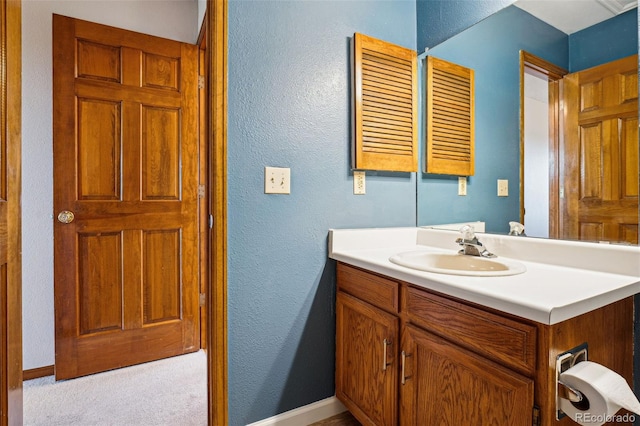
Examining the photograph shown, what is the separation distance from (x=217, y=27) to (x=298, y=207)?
80 cm

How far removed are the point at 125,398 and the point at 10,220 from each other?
3.99 feet

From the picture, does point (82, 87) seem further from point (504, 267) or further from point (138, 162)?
point (504, 267)

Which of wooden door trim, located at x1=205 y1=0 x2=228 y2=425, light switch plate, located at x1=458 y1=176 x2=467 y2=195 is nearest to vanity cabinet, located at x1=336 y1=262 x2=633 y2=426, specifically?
wooden door trim, located at x1=205 y1=0 x2=228 y2=425

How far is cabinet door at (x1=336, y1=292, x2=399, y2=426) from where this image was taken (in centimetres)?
119

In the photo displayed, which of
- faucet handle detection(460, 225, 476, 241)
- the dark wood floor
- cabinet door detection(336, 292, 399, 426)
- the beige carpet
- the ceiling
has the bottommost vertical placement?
the beige carpet

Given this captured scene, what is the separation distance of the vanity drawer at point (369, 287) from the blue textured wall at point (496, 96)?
23.7 inches

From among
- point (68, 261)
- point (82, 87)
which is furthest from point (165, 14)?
point (68, 261)

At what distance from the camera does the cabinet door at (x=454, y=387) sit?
31.1 inches

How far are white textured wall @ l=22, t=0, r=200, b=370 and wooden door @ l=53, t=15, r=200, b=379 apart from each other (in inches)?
8.7

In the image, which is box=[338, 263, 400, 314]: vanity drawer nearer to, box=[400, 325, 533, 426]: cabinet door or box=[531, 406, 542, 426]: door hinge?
box=[400, 325, 533, 426]: cabinet door

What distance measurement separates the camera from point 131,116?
6.64ft

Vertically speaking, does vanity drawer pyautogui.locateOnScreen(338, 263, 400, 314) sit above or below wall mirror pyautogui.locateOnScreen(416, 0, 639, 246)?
below

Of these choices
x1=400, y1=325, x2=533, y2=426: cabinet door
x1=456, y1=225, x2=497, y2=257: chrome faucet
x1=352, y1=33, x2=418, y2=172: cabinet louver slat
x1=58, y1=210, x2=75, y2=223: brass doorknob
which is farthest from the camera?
x1=58, y1=210, x2=75, y2=223: brass doorknob

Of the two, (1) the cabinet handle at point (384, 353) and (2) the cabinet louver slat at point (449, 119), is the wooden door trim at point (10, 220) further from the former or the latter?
(2) the cabinet louver slat at point (449, 119)
